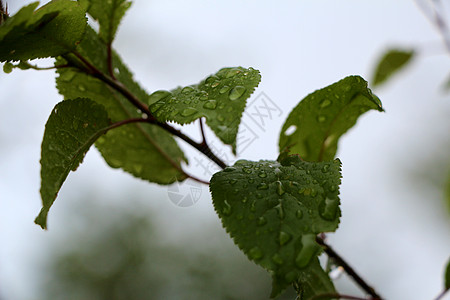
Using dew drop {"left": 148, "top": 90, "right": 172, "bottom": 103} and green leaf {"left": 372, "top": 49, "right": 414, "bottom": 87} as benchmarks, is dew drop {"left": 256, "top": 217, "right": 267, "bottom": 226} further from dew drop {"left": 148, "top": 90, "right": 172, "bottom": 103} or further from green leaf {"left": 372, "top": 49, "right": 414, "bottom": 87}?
green leaf {"left": 372, "top": 49, "right": 414, "bottom": 87}

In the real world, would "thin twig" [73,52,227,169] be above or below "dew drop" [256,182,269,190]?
above

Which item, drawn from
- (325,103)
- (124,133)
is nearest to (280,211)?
(325,103)

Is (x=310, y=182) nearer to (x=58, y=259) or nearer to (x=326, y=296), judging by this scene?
(x=326, y=296)

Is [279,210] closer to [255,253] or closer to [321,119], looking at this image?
[255,253]

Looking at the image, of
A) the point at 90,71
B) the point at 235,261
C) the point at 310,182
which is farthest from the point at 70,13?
the point at 235,261

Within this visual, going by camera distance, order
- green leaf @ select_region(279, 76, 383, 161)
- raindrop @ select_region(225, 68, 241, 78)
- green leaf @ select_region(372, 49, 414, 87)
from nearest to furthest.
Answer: raindrop @ select_region(225, 68, 241, 78) < green leaf @ select_region(279, 76, 383, 161) < green leaf @ select_region(372, 49, 414, 87)

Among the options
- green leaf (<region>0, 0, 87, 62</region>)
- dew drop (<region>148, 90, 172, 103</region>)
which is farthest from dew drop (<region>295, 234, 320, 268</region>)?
green leaf (<region>0, 0, 87, 62</region>)
